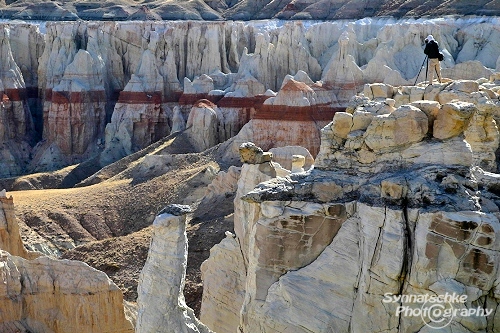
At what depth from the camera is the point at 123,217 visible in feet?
118

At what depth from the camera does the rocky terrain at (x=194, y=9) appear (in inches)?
3206

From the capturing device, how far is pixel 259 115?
42031 mm

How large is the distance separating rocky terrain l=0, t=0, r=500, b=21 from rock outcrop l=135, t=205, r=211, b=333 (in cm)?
6820

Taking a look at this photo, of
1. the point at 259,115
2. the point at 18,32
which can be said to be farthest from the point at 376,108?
the point at 18,32

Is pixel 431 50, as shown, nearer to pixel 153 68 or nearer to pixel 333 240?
pixel 333 240

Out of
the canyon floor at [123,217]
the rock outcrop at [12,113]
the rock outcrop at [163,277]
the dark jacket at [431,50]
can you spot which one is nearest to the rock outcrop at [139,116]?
the rock outcrop at [12,113]

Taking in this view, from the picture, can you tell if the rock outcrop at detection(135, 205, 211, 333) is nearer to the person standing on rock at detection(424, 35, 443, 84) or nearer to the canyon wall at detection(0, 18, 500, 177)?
the person standing on rock at detection(424, 35, 443, 84)

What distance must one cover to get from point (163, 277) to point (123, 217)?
24.8 m

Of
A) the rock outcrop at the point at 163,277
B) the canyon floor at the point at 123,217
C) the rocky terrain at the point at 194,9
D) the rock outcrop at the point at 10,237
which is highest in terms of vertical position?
the rocky terrain at the point at 194,9

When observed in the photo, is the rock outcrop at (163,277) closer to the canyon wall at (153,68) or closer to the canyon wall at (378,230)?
the canyon wall at (378,230)

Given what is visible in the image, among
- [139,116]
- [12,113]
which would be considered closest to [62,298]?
[139,116]

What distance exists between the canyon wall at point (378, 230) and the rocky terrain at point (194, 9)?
6772 centimetres

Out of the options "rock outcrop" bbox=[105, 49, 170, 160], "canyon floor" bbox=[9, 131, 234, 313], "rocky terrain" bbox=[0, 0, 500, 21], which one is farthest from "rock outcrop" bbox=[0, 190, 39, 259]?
"rocky terrain" bbox=[0, 0, 500, 21]

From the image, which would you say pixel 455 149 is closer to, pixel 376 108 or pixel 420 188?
pixel 420 188
